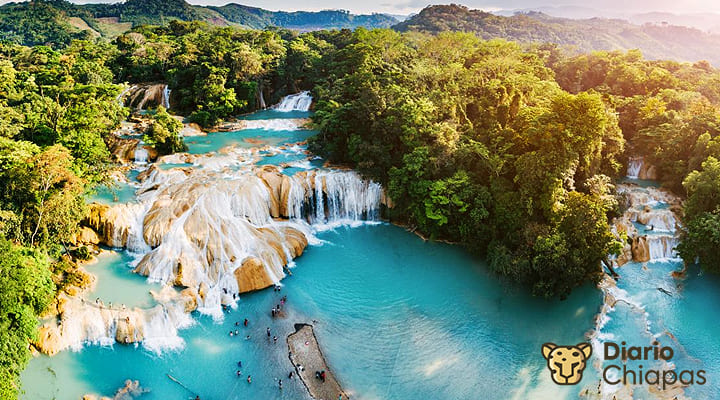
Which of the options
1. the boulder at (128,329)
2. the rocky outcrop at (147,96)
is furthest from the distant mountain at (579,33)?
the boulder at (128,329)

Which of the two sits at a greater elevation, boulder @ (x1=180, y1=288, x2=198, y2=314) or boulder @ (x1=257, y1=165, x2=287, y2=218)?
boulder @ (x1=257, y1=165, x2=287, y2=218)

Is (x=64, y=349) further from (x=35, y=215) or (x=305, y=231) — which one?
(x=305, y=231)

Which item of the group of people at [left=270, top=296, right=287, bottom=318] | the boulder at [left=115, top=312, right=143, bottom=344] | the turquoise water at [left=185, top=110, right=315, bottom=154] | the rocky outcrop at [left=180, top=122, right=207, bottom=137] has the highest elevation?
the rocky outcrop at [left=180, top=122, right=207, bottom=137]

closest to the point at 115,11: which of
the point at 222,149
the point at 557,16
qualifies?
the point at 222,149

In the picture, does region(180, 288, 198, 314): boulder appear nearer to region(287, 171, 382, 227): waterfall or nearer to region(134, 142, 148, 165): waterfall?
region(287, 171, 382, 227): waterfall

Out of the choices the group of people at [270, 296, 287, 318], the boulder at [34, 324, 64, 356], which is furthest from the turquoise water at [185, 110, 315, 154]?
the boulder at [34, 324, 64, 356]

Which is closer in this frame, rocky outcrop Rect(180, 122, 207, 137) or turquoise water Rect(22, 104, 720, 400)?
turquoise water Rect(22, 104, 720, 400)
